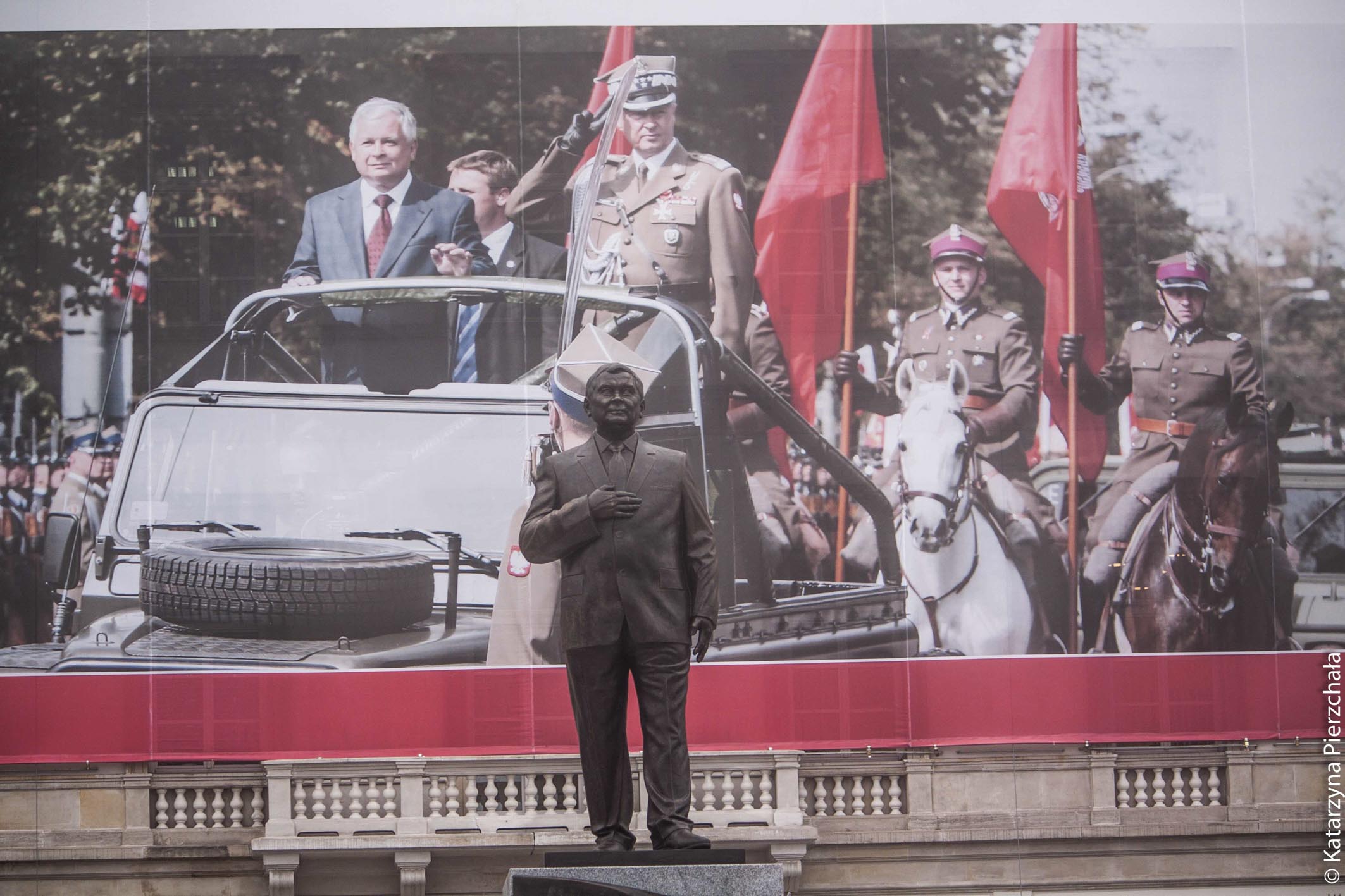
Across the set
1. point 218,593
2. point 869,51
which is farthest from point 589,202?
point 218,593

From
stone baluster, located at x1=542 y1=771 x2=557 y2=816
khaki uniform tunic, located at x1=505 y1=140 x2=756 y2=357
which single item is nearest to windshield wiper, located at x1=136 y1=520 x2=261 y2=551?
stone baluster, located at x1=542 y1=771 x2=557 y2=816

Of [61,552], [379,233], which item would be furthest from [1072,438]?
[61,552]

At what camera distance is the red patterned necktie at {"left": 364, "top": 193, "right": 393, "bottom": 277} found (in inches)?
306

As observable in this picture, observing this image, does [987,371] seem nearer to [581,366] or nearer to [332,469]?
[581,366]

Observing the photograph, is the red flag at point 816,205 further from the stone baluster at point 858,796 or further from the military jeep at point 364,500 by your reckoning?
the stone baluster at point 858,796

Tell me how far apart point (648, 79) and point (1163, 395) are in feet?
11.6

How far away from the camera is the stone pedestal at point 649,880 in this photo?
400 cm

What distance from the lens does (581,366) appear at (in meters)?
7.62

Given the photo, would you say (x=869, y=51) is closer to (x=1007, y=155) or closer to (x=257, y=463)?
(x=1007, y=155)

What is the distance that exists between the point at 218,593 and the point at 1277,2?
7.15m

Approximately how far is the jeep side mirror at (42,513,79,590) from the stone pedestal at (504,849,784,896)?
4.53 metres

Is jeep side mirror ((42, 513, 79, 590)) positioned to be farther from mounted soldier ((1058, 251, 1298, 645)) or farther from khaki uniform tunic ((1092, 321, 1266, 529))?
khaki uniform tunic ((1092, 321, 1266, 529))

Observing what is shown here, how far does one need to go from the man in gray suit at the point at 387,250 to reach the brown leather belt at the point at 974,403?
2878mm

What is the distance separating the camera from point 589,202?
7777 mm
